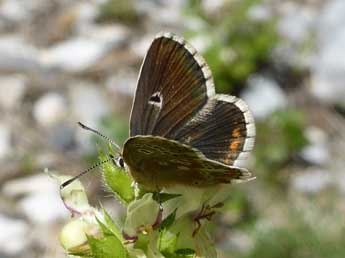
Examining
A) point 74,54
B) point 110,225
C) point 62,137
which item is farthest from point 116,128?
point 110,225

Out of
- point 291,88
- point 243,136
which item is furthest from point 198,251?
point 291,88

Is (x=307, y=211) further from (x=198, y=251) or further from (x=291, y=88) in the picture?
(x=198, y=251)

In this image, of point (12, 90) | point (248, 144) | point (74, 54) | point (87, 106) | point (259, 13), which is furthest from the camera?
point (259, 13)

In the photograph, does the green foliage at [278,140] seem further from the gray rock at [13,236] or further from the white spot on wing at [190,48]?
the white spot on wing at [190,48]

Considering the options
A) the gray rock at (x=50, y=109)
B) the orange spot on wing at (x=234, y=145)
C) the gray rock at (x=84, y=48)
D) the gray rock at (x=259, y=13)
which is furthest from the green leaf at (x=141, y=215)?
the gray rock at (x=84, y=48)

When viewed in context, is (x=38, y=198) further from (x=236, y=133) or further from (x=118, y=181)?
(x=236, y=133)
